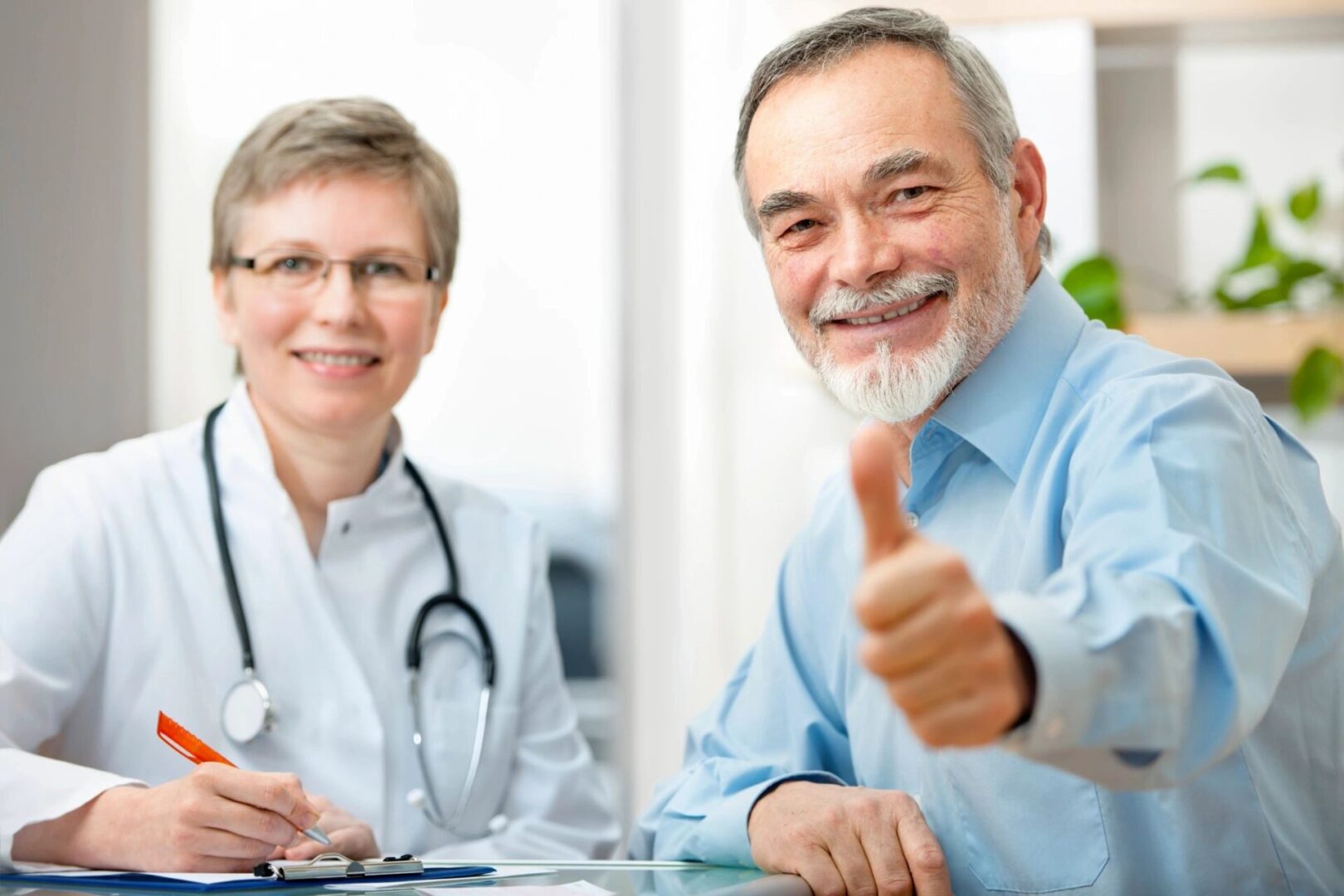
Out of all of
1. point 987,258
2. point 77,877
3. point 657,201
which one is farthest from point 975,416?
point 657,201

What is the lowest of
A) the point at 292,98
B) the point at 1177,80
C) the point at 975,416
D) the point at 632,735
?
the point at 632,735

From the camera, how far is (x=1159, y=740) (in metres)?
0.78

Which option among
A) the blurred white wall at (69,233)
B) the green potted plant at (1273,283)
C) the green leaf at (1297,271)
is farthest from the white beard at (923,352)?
the green leaf at (1297,271)

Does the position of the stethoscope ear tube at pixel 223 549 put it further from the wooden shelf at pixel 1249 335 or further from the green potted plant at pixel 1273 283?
the wooden shelf at pixel 1249 335

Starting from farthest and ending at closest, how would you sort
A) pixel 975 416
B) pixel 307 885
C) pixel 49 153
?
1. pixel 49 153
2. pixel 975 416
3. pixel 307 885

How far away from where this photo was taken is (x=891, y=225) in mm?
1230

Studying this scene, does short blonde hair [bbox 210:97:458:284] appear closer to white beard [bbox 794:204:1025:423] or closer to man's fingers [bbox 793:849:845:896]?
white beard [bbox 794:204:1025:423]

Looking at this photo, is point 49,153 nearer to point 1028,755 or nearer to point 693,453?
point 1028,755

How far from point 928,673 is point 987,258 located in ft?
2.15

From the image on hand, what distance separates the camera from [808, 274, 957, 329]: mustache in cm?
123

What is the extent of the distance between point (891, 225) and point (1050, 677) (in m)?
0.60

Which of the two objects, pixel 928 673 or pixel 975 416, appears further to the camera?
pixel 975 416

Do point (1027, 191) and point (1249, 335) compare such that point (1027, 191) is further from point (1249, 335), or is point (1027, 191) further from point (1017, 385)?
point (1249, 335)

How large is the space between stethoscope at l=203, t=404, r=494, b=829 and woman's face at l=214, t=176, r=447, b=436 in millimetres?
112
